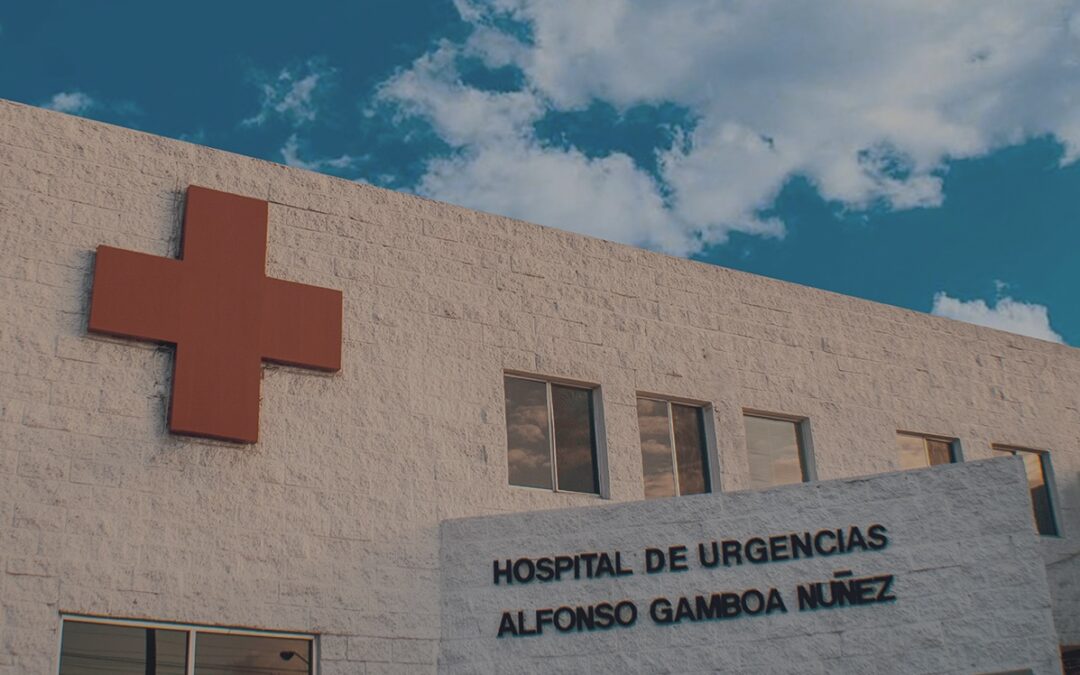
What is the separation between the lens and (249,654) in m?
13.3

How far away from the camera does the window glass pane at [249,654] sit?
13.0 m

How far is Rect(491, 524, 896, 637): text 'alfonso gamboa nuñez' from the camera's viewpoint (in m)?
13.7

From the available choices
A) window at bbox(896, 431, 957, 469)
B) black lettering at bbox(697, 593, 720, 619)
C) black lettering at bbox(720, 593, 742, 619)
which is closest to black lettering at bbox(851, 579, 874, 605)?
black lettering at bbox(720, 593, 742, 619)

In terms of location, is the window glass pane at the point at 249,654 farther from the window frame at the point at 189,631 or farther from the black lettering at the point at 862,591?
the black lettering at the point at 862,591

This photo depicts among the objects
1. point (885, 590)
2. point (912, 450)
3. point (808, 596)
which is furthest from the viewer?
point (912, 450)

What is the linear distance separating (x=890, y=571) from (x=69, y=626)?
7.69 m

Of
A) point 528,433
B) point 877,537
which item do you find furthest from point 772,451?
point 877,537

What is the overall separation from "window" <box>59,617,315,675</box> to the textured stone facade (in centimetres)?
168

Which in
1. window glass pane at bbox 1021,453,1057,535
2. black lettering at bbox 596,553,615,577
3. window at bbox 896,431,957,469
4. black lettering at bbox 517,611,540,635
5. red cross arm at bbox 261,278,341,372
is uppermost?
red cross arm at bbox 261,278,341,372

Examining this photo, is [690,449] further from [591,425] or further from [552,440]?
[552,440]

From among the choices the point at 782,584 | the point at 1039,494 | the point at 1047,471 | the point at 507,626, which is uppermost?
the point at 1047,471

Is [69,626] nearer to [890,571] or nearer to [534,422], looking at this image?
[534,422]

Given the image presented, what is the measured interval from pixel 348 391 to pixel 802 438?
6.22 metres

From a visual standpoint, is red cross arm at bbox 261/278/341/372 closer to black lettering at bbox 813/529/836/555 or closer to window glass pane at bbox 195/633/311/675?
window glass pane at bbox 195/633/311/675
